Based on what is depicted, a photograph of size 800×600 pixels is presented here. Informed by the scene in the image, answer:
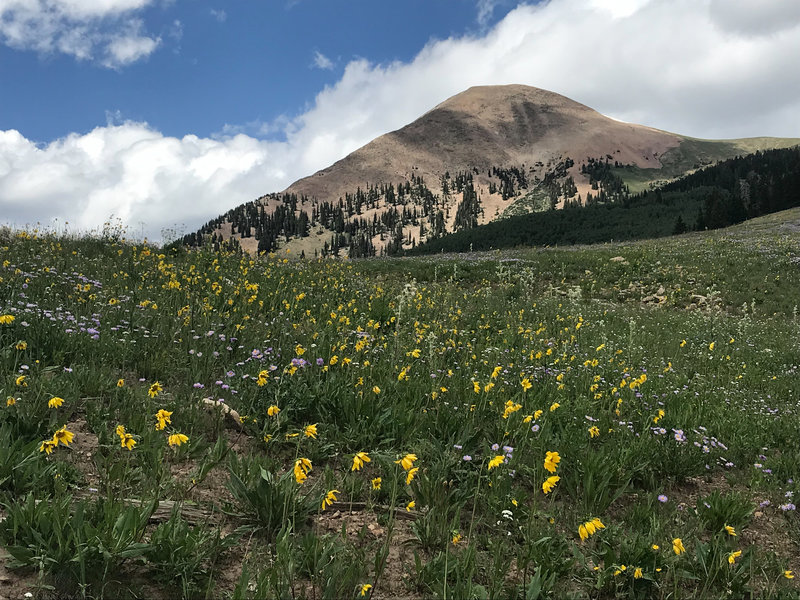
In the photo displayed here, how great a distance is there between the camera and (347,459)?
3.93 meters

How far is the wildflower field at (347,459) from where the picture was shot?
2.64 metres

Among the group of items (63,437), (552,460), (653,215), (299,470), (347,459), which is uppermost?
(653,215)

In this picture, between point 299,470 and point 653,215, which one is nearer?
point 299,470

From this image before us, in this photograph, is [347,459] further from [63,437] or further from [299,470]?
[63,437]

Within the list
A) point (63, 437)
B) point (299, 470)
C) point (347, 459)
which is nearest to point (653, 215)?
point (347, 459)

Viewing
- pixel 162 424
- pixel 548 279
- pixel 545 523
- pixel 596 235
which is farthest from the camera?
pixel 596 235

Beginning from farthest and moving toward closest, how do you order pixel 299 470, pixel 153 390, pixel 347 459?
pixel 347 459
pixel 153 390
pixel 299 470

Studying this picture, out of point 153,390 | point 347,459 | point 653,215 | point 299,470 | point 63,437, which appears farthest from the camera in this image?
point 653,215

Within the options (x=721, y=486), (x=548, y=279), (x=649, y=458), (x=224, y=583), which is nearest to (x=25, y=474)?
(x=224, y=583)

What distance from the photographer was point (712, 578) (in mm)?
2973

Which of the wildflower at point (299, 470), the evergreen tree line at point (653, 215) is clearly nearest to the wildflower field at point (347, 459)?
the wildflower at point (299, 470)

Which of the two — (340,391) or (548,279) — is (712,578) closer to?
(340,391)

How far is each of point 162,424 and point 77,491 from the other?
89cm

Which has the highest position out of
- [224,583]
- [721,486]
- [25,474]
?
[25,474]
